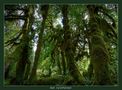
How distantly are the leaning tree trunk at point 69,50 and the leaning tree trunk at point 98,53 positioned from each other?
2.39 feet

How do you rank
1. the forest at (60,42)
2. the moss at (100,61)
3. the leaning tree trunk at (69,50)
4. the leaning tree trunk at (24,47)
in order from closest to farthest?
the moss at (100,61), the forest at (60,42), the leaning tree trunk at (24,47), the leaning tree trunk at (69,50)

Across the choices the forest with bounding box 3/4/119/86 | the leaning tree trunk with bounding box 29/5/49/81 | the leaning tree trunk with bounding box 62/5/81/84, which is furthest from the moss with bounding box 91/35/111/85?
the leaning tree trunk with bounding box 29/5/49/81

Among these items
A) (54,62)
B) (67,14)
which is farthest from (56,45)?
(67,14)

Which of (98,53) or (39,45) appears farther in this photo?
(39,45)

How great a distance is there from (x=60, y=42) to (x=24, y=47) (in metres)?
1.25

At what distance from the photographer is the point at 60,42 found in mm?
8578

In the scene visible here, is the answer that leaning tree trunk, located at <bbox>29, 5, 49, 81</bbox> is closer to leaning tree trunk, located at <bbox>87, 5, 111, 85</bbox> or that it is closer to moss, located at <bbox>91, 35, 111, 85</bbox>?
leaning tree trunk, located at <bbox>87, 5, 111, 85</bbox>

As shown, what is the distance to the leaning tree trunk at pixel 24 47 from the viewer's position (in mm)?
7633

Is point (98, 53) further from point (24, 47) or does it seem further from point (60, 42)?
point (24, 47)

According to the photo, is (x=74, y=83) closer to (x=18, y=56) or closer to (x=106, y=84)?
(x=106, y=84)

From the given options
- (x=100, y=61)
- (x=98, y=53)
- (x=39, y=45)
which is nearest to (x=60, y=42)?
(x=39, y=45)

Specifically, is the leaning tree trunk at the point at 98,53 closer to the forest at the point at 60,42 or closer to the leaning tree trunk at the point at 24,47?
the forest at the point at 60,42

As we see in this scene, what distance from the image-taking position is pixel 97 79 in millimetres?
6762

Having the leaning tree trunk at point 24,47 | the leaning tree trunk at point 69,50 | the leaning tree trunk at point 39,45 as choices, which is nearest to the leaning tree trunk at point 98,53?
the leaning tree trunk at point 69,50
